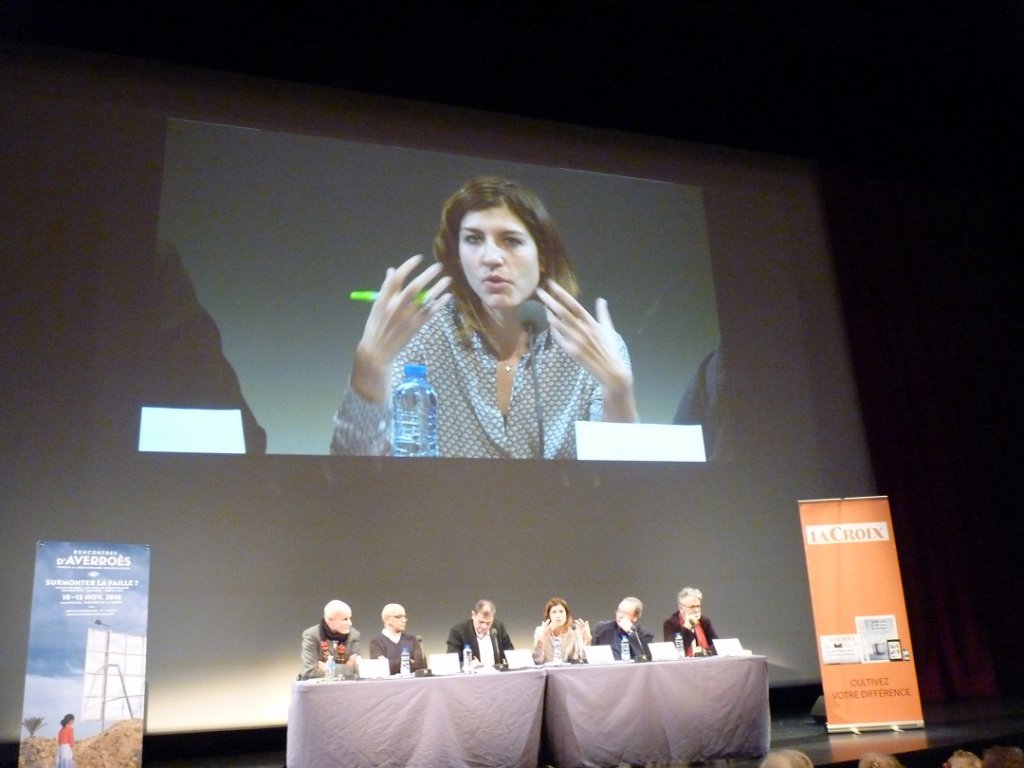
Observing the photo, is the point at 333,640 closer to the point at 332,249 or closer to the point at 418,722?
the point at 418,722

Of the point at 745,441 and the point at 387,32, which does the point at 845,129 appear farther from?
the point at 387,32

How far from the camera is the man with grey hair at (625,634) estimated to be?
368 centimetres

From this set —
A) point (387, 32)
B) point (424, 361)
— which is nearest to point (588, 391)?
point (424, 361)

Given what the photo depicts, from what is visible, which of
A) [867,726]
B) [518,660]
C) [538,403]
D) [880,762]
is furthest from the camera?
[538,403]

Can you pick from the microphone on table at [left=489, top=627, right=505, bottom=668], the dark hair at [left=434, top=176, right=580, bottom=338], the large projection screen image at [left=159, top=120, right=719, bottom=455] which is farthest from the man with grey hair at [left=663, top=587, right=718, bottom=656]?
the dark hair at [left=434, top=176, right=580, bottom=338]

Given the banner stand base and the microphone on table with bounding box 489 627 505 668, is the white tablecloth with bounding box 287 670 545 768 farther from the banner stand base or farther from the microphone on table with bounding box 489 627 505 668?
the banner stand base

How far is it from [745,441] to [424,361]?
2.07m

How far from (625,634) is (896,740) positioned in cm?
121

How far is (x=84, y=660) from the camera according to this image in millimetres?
3373

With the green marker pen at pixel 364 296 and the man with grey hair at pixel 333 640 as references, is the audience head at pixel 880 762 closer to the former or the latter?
the man with grey hair at pixel 333 640

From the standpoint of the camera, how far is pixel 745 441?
205 inches

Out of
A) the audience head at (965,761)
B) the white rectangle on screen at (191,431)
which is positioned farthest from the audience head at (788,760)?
the white rectangle on screen at (191,431)

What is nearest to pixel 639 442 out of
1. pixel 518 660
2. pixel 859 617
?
pixel 859 617

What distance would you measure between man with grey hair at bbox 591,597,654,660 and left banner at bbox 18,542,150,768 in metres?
1.97
